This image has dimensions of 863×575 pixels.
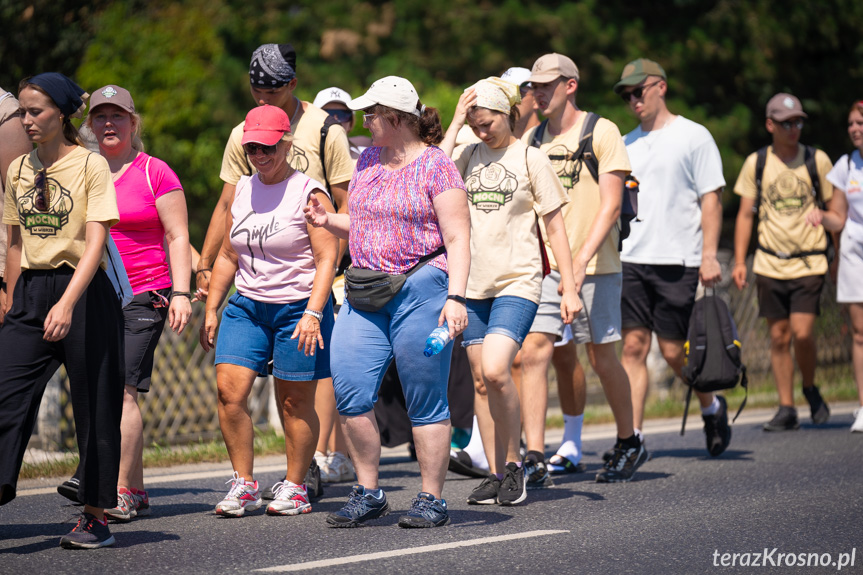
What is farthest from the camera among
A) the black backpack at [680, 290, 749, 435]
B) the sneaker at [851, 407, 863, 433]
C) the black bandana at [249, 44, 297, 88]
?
the sneaker at [851, 407, 863, 433]

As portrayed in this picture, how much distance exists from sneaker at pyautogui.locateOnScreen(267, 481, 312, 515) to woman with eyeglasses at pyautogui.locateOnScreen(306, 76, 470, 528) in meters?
0.44

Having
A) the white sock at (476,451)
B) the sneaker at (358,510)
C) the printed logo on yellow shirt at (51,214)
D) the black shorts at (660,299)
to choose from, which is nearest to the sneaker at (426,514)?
the sneaker at (358,510)

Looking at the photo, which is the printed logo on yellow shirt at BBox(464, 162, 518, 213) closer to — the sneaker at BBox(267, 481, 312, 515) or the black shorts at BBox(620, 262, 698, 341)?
the sneaker at BBox(267, 481, 312, 515)

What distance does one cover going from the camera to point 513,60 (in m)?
19.1

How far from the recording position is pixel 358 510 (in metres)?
5.48

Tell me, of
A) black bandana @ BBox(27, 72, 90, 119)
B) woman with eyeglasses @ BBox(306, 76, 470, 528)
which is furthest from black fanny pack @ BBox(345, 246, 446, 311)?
black bandana @ BBox(27, 72, 90, 119)

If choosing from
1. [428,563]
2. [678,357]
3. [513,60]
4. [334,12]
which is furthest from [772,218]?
[334,12]

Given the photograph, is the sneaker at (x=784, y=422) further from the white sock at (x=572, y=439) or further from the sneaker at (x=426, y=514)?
the sneaker at (x=426, y=514)

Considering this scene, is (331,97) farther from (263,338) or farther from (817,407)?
(817,407)

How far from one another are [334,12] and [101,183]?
17.0m

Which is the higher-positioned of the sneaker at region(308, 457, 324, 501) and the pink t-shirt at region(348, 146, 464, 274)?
the pink t-shirt at region(348, 146, 464, 274)

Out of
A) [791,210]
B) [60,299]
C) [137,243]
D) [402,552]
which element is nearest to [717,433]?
[791,210]

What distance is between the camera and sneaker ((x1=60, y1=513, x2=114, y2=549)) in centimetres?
492

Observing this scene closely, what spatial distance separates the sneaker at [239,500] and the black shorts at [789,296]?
5.51 metres
